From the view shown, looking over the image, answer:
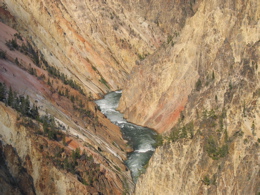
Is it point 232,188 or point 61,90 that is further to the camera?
point 61,90

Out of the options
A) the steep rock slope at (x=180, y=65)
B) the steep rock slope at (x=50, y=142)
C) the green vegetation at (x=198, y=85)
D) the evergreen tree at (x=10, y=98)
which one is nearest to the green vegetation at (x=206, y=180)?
the steep rock slope at (x=50, y=142)

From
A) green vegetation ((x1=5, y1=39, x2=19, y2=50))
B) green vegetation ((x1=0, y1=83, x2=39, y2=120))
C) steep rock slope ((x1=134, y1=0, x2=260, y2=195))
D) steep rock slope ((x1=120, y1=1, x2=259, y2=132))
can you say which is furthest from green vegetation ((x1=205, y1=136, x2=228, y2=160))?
green vegetation ((x1=5, y1=39, x2=19, y2=50))

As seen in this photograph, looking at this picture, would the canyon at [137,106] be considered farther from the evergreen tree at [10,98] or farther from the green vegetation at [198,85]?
the evergreen tree at [10,98]

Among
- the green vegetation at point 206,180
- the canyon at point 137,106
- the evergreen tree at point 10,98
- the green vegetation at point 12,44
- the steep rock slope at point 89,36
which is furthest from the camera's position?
the steep rock slope at point 89,36

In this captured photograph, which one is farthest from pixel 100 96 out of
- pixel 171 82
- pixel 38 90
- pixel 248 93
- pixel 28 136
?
pixel 248 93

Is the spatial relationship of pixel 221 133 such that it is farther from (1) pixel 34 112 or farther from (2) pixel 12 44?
(2) pixel 12 44

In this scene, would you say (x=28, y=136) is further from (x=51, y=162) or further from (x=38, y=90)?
(x=38, y=90)

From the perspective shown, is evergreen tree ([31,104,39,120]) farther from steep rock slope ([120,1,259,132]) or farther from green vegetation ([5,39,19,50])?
green vegetation ([5,39,19,50])

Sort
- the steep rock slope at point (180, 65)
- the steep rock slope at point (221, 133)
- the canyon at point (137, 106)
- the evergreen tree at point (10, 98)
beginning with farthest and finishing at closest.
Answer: the steep rock slope at point (180, 65), the evergreen tree at point (10, 98), the canyon at point (137, 106), the steep rock slope at point (221, 133)
